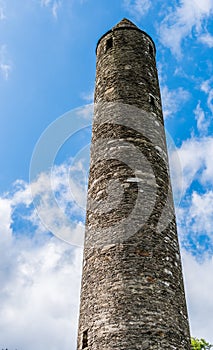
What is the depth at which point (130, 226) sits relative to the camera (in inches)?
305

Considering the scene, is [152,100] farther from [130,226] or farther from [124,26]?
[130,226]

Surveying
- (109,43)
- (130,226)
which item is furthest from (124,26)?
(130,226)

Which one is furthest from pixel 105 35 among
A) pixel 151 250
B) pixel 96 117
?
pixel 151 250

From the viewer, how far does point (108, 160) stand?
29.8ft

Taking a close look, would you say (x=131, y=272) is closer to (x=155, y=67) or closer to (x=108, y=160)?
(x=108, y=160)

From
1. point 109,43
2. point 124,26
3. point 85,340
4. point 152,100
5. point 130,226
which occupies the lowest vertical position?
point 85,340

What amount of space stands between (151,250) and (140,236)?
0.34 meters

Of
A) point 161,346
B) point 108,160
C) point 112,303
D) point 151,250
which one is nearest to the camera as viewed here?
point 161,346

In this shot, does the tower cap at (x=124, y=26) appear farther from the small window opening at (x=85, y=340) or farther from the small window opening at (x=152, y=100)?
the small window opening at (x=85, y=340)

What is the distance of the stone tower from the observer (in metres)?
6.75

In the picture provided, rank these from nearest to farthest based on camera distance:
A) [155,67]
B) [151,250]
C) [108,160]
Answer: [151,250], [108,160], [155,67]

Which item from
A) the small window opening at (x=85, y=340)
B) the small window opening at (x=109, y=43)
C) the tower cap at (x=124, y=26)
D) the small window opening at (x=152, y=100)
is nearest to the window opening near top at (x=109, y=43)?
the small window opening at (x=109, y=43)

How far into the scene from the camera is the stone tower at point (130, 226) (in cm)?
675

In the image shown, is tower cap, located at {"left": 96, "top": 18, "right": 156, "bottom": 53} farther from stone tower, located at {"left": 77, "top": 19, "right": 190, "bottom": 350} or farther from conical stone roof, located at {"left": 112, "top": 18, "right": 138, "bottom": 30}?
stone tower, located at {"left": 77, "top": 19, "right": 190, "bottom": 350}
